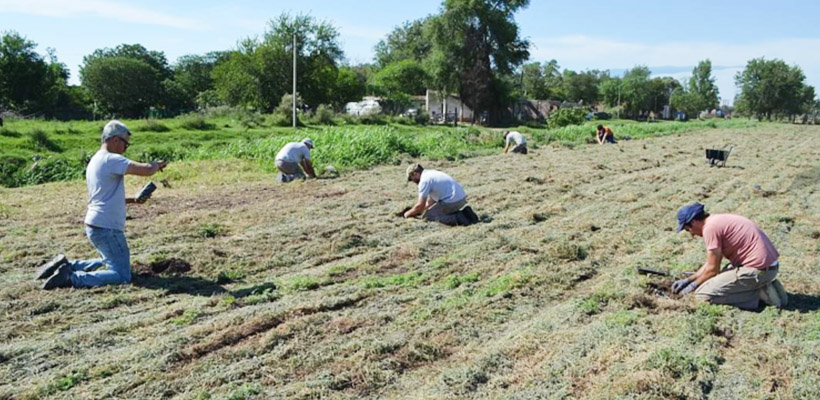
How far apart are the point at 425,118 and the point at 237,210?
29.8 m

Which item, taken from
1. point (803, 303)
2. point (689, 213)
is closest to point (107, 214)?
point (689, 213)

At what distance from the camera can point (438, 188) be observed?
8930mm

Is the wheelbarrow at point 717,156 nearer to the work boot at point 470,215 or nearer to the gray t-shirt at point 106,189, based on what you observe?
the work boot at point 470,215

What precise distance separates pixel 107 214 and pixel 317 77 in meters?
37.8

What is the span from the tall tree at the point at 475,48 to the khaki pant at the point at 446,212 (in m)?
37.7

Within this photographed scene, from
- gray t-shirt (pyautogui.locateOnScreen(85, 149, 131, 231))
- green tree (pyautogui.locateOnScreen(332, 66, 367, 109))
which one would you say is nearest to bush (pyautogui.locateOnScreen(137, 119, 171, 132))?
gray t-shirt (pyautogui.locateOnScreen(85, 149, 131, 231))

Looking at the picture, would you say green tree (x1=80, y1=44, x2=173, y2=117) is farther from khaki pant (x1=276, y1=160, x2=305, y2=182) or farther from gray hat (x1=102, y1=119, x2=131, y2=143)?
gray hat (x1=102, y1=119, x2=131, y2=143)

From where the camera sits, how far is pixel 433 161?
18172 millimetres

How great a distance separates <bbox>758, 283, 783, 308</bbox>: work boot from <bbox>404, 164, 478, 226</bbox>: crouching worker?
4385mm

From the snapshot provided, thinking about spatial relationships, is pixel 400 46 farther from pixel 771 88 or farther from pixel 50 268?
pixel 50 268

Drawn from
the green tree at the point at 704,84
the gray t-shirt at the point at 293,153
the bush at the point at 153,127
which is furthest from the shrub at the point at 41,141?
the green tree at the point at 704,84

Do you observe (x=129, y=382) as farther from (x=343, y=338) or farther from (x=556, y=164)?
(x=556, y=164)

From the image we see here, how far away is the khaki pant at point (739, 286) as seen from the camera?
17.8 feet

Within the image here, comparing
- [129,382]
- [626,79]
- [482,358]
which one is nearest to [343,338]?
[482,358]
